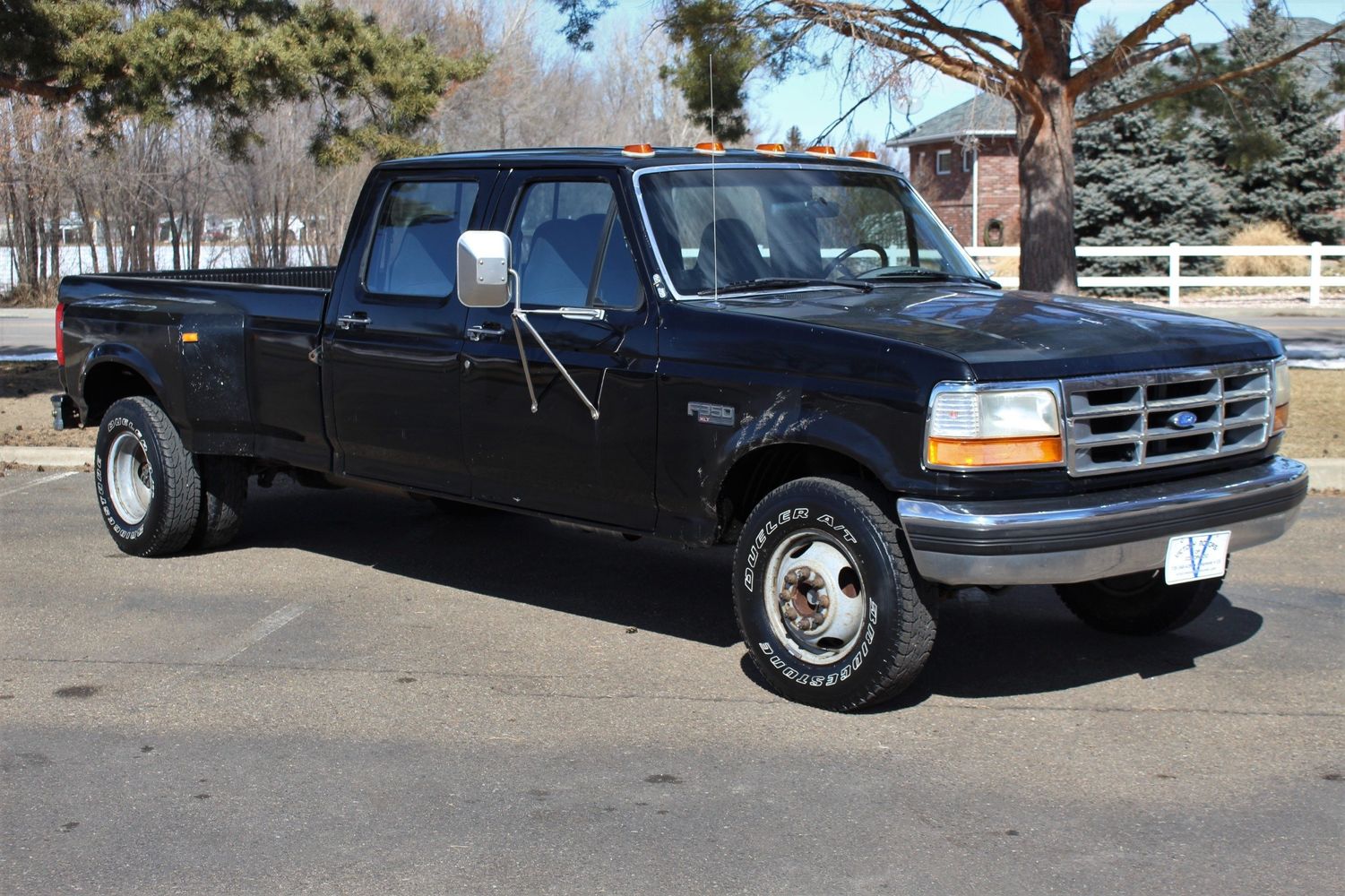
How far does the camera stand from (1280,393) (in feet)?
18.9

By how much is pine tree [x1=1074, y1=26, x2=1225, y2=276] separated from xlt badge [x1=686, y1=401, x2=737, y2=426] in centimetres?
2981

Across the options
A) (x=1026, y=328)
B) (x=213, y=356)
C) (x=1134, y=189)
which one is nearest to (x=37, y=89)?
(x=213, y=356)

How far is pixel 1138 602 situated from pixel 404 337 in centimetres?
330

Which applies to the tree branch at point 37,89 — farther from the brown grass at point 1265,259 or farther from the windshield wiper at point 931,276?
the brown grass at point 1265,259

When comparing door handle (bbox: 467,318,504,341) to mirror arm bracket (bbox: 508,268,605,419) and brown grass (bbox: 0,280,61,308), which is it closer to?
mirror arm bracket (bbox: 508,268,605,419)

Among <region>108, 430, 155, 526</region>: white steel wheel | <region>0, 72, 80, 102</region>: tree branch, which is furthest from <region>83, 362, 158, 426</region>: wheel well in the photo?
<region>0, 72, 80, 102</region>: tree branch

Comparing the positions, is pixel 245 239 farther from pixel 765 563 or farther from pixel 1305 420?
pixel 765 563

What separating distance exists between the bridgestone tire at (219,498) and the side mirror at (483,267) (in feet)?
8.88

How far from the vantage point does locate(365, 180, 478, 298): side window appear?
6672 millimetres

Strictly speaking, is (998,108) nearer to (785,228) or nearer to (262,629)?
(785,228)

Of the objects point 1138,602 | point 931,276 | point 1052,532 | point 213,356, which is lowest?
point 1138,602

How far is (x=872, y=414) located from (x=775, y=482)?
0.81m

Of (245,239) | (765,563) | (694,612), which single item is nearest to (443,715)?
A: (765,563)

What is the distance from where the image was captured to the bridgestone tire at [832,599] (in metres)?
5.09
